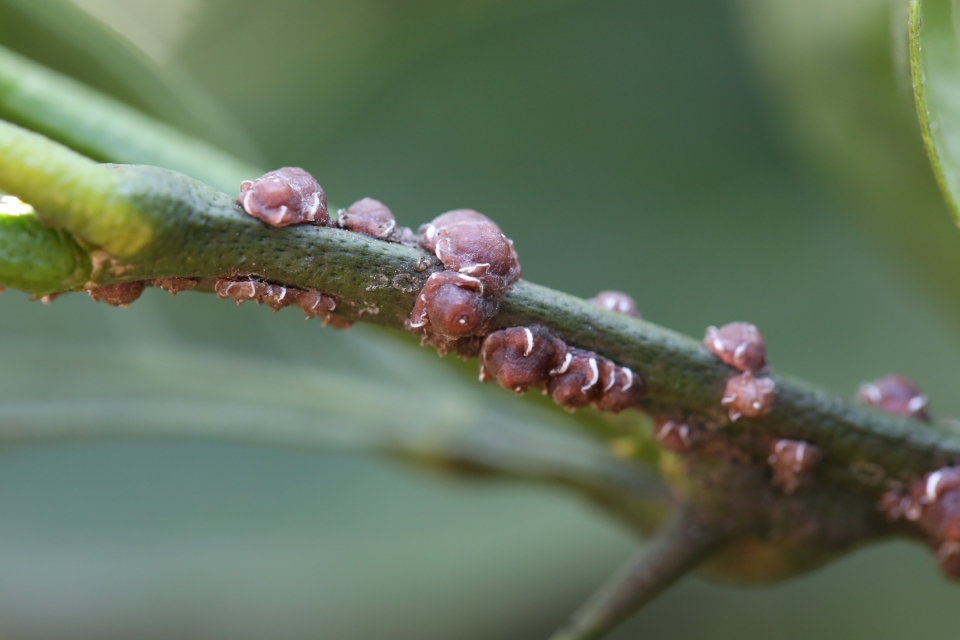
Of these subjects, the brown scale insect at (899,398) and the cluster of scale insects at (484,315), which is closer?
the cluster of scale insects at (484,315)

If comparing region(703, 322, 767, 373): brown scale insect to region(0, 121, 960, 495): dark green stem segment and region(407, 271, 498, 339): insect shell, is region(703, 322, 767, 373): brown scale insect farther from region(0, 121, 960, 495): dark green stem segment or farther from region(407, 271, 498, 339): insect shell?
region(407, 271, 498, 339): insect shell

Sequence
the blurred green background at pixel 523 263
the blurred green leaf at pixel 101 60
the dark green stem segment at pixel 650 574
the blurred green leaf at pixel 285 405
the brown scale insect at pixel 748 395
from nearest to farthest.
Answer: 1. the brown scale insect at pixel 748 395
2. the dark green stem segment at pixel 650 574
3. the blurred green leaf at pixel 101 60
4. the blurred green leaf at pixel 285 405
5. the blurred green background at pixel 523 263

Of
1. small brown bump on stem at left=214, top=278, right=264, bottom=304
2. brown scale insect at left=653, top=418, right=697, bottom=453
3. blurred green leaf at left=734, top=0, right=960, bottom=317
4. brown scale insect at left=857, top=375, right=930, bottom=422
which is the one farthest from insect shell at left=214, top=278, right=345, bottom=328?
blurred green leaf at left=734, top=0, right=960, bottom=317

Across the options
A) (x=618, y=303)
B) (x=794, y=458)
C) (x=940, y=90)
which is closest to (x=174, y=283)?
(x=618, y=303)

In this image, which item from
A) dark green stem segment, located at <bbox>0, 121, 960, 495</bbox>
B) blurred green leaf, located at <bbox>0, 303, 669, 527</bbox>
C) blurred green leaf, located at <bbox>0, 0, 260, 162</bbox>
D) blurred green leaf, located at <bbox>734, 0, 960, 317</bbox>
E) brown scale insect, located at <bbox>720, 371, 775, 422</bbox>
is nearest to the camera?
dark green stem segment, located at <bbox>0, 121, 960, 495</bbox>

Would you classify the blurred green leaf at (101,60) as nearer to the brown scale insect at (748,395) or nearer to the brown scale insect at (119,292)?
the brown scale insect at (119,292)

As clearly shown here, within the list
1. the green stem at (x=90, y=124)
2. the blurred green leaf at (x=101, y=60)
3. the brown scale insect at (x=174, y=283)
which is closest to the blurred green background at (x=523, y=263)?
the blurred green leaf at (x=101, y=60)
